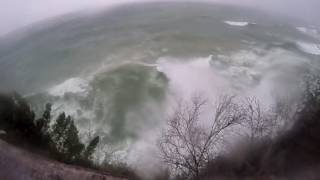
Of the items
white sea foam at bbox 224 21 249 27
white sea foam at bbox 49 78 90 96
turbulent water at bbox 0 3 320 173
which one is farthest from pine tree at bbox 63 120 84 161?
white sea foam at bbox 224 21 249 27

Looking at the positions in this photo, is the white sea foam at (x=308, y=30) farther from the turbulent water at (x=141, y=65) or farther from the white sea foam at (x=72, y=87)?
the white sea foam at (x=72, y=87)

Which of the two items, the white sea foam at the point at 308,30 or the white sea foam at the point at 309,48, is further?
the white sea foam at the point at 308,30

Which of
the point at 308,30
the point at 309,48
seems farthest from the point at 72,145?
the point at 308,30

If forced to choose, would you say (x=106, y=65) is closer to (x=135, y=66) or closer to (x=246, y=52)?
(x=135, y=66)

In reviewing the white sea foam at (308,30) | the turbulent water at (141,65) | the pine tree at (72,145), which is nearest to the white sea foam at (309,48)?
the turbulent water at (141,65)

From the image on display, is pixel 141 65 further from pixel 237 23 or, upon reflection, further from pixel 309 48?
pixel 309 48
